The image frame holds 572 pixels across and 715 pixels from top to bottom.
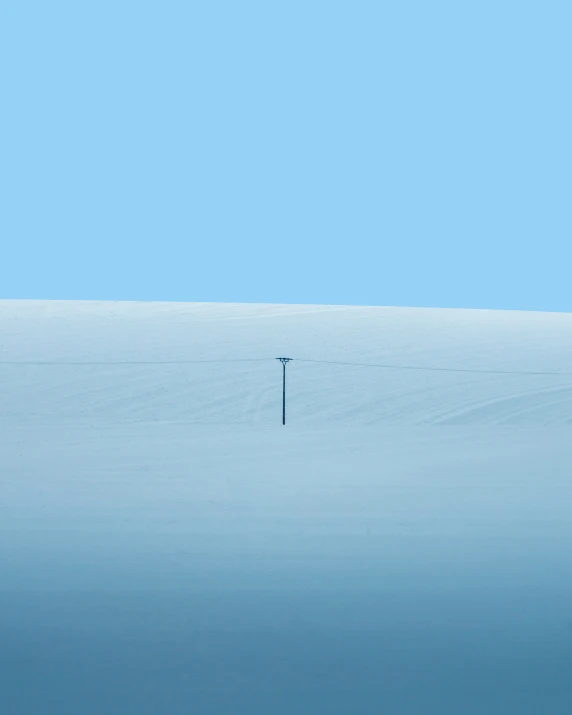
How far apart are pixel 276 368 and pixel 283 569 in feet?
26.2

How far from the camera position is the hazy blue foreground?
189 cm

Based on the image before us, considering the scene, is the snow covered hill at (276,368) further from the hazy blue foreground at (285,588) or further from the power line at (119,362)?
the hazy blue foreground at (285,588)

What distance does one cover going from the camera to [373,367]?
36.1 ft

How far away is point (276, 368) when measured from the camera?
35.3 ft

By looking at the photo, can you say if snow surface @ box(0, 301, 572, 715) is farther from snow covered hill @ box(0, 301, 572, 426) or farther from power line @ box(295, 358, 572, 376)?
power line @ box(295, 358, 572, 376)

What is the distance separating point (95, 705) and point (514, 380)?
29.9 ft

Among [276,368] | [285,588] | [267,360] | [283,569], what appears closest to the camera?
[285,588]

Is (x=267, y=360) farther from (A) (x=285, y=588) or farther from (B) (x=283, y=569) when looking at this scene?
(A) (x=285, y=588)

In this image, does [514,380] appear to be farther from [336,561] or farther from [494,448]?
[336,561]

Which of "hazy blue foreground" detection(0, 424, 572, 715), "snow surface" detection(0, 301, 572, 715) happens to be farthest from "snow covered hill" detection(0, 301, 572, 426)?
"hazy blue foreground" detection(0, 424, 572, 715)

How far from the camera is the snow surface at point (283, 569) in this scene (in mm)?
1909

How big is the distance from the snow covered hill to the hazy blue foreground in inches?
136

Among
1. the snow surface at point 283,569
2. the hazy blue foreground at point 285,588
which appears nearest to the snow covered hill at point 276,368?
the snow surface at point 283,569

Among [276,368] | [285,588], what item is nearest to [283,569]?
[285,588]
